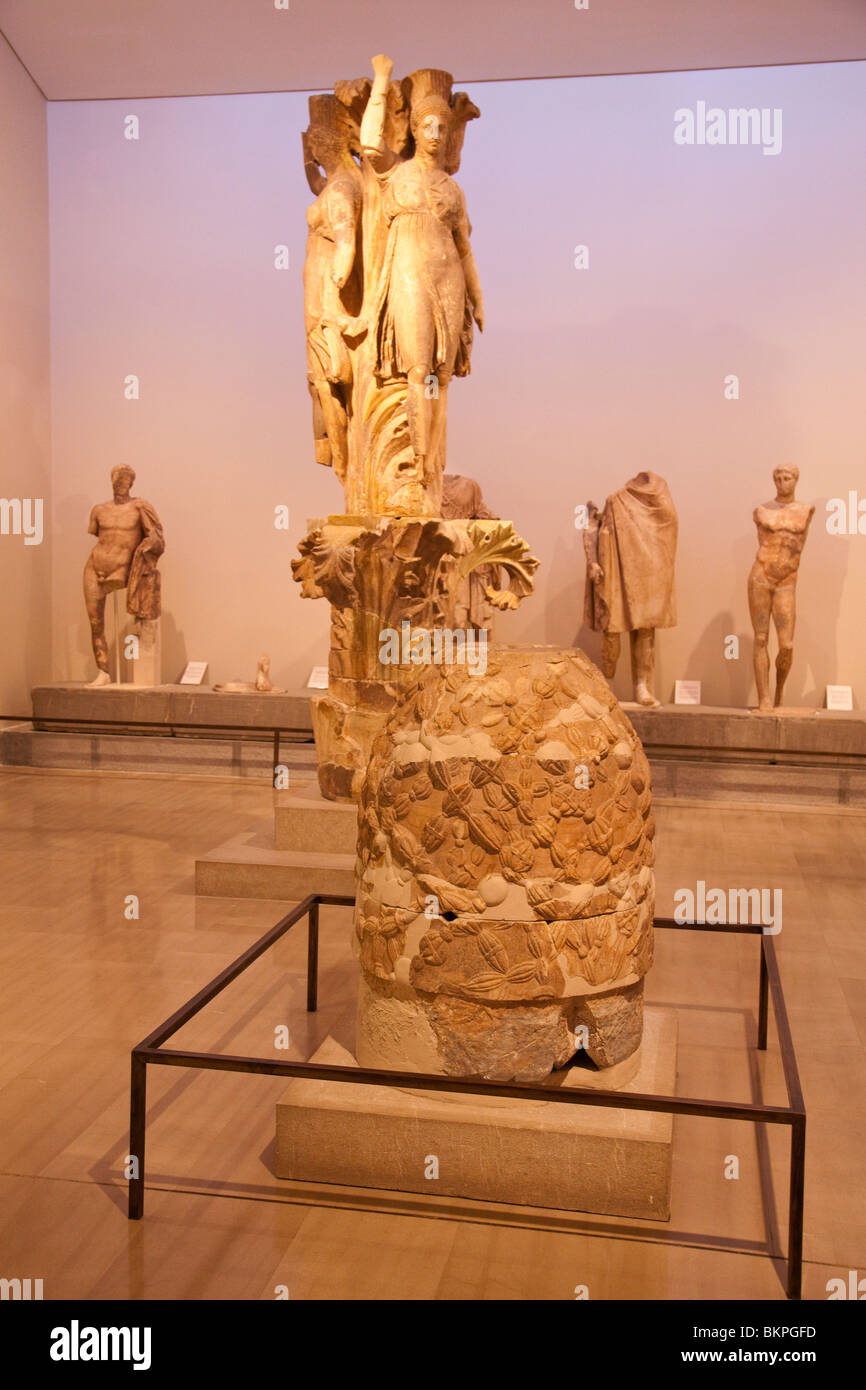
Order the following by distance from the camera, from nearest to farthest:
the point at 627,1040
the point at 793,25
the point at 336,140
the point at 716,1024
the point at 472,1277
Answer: the point at 472,1277 → the point at 627,1040 → the point at 716,1024 → the point at 336,140 → the point at 793,25

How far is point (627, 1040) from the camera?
3459mm

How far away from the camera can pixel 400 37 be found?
36.8 feet

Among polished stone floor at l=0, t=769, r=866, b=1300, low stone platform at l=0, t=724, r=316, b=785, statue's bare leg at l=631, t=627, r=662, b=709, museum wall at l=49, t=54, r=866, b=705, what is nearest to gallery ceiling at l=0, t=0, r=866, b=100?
museum wall at l=49, t=54, r=866, b=705

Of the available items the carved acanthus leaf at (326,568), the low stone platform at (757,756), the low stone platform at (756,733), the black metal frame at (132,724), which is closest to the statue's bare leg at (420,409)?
the carved acanthus leaf at (326,568)

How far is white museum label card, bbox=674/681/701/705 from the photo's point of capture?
11117mm

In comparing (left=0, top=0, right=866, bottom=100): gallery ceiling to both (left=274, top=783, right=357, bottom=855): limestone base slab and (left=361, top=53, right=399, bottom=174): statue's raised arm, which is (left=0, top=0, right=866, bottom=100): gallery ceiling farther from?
(left=274, top=783, right=357, bottom=855): limestone base slab

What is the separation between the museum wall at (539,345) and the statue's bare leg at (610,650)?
2.45ft

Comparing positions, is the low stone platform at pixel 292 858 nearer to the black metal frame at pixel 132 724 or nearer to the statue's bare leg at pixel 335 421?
the statue's bare leg at pixel 335 421

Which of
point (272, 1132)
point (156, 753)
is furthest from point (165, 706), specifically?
point (272, 1132)

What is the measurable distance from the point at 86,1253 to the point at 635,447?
947 centimetres

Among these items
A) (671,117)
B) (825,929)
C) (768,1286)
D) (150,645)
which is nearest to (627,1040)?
(768,1286)

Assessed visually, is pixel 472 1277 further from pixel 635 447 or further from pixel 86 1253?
pixel 635 447

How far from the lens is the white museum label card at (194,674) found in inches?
467

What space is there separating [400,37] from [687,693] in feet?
21.3
